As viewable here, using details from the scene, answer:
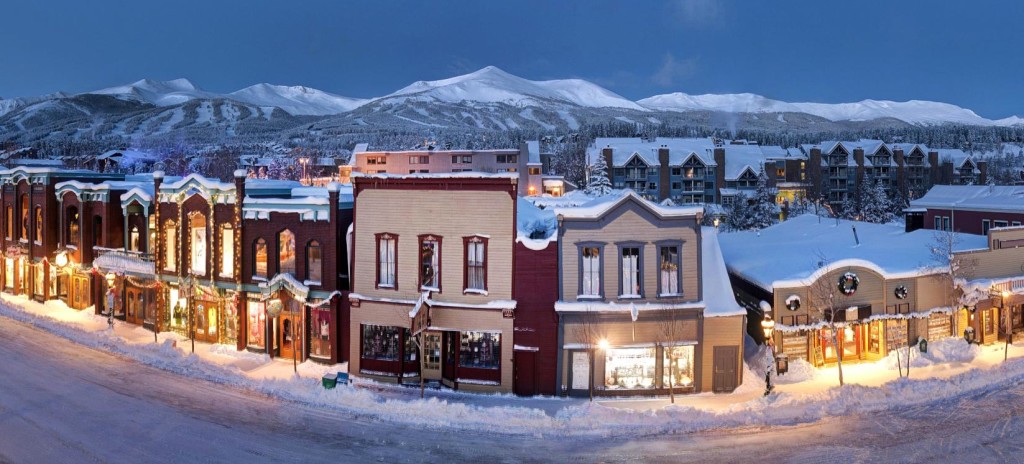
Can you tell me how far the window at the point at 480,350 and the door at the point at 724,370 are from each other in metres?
7.97

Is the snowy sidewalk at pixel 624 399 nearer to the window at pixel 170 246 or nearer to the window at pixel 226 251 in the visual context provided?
the window at pixel 226 251

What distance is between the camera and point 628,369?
24.0m

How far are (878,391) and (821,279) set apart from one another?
5183mm

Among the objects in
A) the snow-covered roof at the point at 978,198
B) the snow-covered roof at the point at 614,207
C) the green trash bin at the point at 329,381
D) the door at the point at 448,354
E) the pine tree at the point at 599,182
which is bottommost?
the green trash bin at the point at 329,381

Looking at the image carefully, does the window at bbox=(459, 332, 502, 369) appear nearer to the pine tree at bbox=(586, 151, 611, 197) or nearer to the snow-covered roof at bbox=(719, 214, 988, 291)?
the snow-covered roof at bbox=(719, 214, 988, 291)

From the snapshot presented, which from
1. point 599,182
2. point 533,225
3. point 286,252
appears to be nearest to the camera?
point 533,225

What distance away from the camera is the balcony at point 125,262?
33.8 metres

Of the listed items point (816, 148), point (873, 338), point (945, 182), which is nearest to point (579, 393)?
point (873, 338)

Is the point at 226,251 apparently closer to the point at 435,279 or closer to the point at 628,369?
the point at 435,279

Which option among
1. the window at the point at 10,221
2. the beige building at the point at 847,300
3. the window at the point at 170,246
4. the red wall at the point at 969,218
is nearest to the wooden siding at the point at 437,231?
the beige building at the point at 847,300

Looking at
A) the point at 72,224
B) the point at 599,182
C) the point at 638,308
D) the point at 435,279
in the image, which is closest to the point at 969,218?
the point at 599,182

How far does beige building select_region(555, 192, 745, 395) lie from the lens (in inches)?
934

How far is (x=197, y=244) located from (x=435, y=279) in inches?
545

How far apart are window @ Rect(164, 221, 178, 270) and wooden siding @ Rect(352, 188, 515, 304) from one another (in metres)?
12.0
